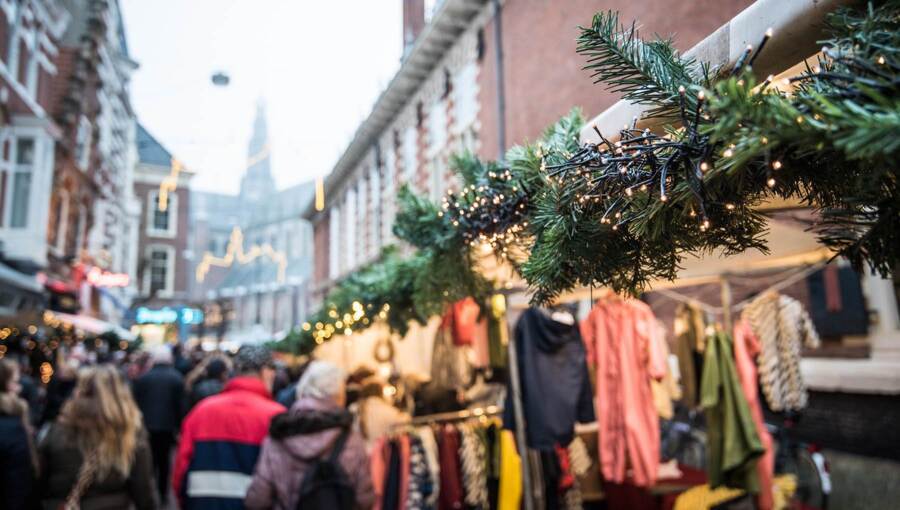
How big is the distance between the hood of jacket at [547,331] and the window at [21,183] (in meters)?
15.1

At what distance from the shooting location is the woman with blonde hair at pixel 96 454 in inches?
154

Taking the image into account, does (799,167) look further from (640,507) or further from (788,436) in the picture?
(788,436)

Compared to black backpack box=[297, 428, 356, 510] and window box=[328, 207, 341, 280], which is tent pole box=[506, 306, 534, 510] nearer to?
black backpack box=[297, 428, 356, 510]

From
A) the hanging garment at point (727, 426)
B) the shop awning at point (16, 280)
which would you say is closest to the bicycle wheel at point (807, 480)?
the hanging garment at point (727, 426)

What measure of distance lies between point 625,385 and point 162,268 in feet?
131

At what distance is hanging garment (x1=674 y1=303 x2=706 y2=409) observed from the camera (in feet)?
19.5

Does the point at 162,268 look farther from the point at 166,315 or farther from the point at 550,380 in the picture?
the point at 550,380

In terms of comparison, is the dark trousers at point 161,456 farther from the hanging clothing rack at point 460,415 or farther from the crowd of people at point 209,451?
the hanging clothing rack at point 460,415

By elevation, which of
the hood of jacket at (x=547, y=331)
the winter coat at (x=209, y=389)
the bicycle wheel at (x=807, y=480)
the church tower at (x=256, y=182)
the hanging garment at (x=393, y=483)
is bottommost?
the bicycle wheel at (x=807, y=480)

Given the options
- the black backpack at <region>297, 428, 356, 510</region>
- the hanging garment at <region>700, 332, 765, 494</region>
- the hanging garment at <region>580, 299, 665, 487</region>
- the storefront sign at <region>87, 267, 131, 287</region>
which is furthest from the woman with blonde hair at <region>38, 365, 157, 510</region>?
the storefront sign at <region>87, 267, 131, 287</region>

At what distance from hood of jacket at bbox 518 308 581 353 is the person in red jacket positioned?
2.03m

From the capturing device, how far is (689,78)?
4.69 ft

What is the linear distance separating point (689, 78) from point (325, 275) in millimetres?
24531

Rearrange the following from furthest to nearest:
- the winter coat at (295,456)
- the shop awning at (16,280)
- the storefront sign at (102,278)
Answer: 1. the storefront sign at (102,278)
2. the shop awning at (16,280)
3. the winter coat at (295,456)
